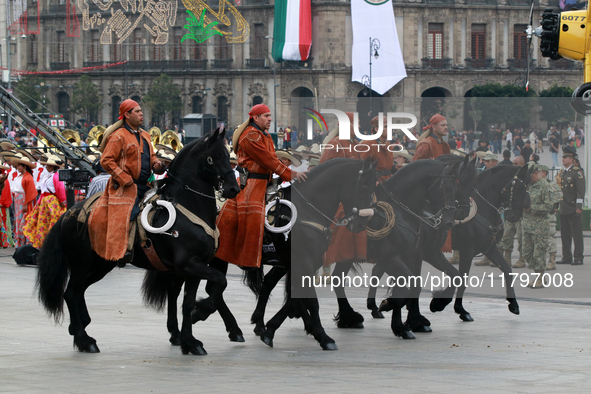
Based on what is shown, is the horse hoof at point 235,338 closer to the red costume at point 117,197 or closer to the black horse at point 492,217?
the red costume at point 117,197

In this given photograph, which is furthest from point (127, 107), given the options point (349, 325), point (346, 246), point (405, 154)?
point (405, 154)

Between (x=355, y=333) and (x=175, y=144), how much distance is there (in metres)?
16.0

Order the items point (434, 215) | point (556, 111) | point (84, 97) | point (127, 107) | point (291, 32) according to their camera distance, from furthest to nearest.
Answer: point (84, 97)
point (291, 32)
point (556, 111)
point (434, 215)
point (127, 107)

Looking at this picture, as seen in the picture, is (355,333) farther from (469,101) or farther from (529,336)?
(469,101)

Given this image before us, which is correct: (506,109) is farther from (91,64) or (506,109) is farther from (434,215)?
(91,64)

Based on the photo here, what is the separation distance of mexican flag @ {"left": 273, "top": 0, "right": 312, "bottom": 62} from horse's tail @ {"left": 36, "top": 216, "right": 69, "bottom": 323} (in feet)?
184

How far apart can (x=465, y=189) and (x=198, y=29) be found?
5813 centimetres

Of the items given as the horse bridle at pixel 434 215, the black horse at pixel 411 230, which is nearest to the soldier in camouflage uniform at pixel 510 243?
the black horse at pixel 411 230

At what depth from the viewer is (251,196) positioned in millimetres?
9344

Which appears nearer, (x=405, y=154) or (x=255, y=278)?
(x=255, y=278)

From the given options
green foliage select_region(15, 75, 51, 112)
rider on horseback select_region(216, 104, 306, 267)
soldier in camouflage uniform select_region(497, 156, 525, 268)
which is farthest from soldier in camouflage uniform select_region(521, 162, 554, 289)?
green foliage select_region(15, 75, 51, 112)

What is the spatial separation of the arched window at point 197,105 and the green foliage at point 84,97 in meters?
7.19

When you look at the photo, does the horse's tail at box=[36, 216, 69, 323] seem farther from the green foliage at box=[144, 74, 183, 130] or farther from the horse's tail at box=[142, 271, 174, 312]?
the green foliage at box=[144, 74, 183, 130]

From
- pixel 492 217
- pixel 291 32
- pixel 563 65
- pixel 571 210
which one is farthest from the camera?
pixel 563 65
